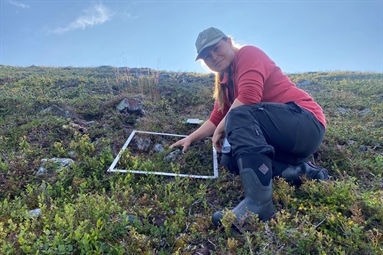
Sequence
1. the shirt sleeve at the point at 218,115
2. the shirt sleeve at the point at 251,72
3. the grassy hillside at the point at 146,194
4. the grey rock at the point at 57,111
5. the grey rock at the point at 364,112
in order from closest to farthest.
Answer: the grassy hillside at the point at 146,194 < the shirt sleeve at the point at 251,72 < the shirt sleeve at the point at 218,115 < the grey rock at the point at 57,111 < the grey rock at the point at 364,112

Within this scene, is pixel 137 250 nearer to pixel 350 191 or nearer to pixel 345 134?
pixel 350 191

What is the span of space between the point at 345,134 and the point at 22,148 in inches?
197

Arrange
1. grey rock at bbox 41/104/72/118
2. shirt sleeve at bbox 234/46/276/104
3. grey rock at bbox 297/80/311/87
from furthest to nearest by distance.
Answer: grey rock at bbox 297/80/311/87
grey rock at bbox 41/104/72/118
shirt sleeve at bbox 234/46/276/104

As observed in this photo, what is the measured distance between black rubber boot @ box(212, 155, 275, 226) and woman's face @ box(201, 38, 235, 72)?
129 centimetres

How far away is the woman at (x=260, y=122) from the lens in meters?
2.60

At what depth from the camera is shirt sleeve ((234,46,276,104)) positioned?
298cm

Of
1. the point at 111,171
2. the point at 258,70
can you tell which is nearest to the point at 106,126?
the point at 111,171

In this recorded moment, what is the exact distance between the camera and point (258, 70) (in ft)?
9.98

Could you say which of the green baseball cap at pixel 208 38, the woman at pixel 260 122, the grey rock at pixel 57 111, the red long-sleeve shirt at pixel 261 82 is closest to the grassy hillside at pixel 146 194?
the grey rock at pixel 57 111

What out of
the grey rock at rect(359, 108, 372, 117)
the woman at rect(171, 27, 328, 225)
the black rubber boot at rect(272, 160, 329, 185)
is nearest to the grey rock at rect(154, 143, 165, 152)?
the woman at rect(171, 27, 328, 225)

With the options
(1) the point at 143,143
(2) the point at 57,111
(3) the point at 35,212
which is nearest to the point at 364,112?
(1) the point at 143,143

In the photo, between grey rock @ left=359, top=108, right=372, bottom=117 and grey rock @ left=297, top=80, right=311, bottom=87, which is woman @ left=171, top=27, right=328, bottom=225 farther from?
grey rock @ left=297, top=80, right=311, bottom=87

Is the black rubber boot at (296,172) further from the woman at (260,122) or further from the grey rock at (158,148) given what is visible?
the grey rock at (158,148)

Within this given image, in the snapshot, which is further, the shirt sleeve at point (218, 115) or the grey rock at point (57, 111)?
the grey rock at point (57, 111)
